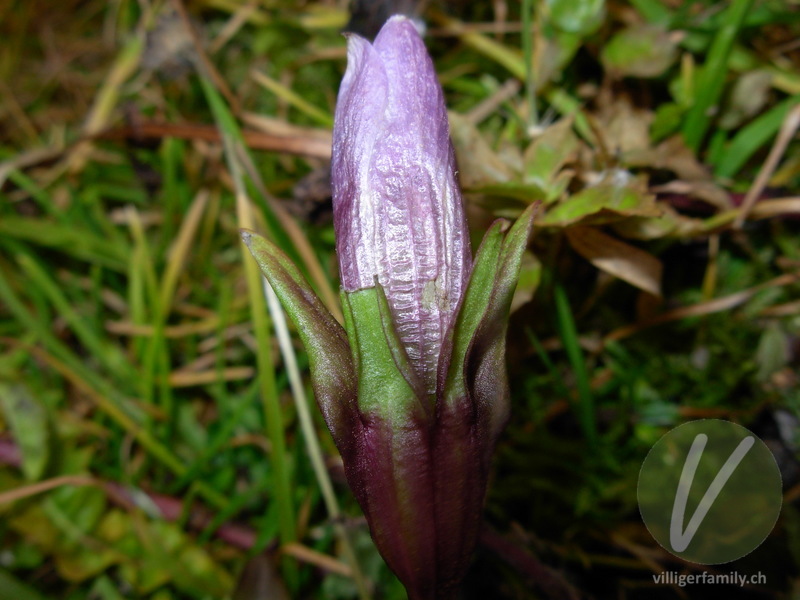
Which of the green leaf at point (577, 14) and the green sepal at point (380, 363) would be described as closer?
the green sepal at point (380, 363)

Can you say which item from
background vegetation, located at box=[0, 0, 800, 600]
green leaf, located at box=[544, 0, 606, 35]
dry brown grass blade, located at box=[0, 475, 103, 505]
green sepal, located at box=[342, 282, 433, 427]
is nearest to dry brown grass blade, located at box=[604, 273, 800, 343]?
background vegetation, located at box=[0, 0, 800, 600]

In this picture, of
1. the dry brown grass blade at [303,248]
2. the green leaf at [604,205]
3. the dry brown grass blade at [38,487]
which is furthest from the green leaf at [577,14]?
the dry brown grass blade at [38,487]

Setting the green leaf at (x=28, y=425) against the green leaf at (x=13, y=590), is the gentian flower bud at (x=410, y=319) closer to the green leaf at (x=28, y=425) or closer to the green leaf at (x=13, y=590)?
the green leaf at (x=13, y=590)

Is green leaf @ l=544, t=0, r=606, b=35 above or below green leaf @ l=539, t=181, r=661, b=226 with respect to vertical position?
above

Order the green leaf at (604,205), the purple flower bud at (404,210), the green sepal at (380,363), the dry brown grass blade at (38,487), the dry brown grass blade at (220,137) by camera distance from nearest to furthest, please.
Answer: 1. the green sepal at (380,363)
2. the purple flower bud at (404,210)
3. the green leaf at (604,205)
4. the dry brown grass blade at (38,487)
5. the dry brown grass blade at (220,137)

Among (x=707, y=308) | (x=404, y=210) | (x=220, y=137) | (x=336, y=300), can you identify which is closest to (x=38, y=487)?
(x=336, y=300)

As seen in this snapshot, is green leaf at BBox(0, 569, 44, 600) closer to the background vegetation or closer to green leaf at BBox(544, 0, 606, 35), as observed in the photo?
the background vegetation
